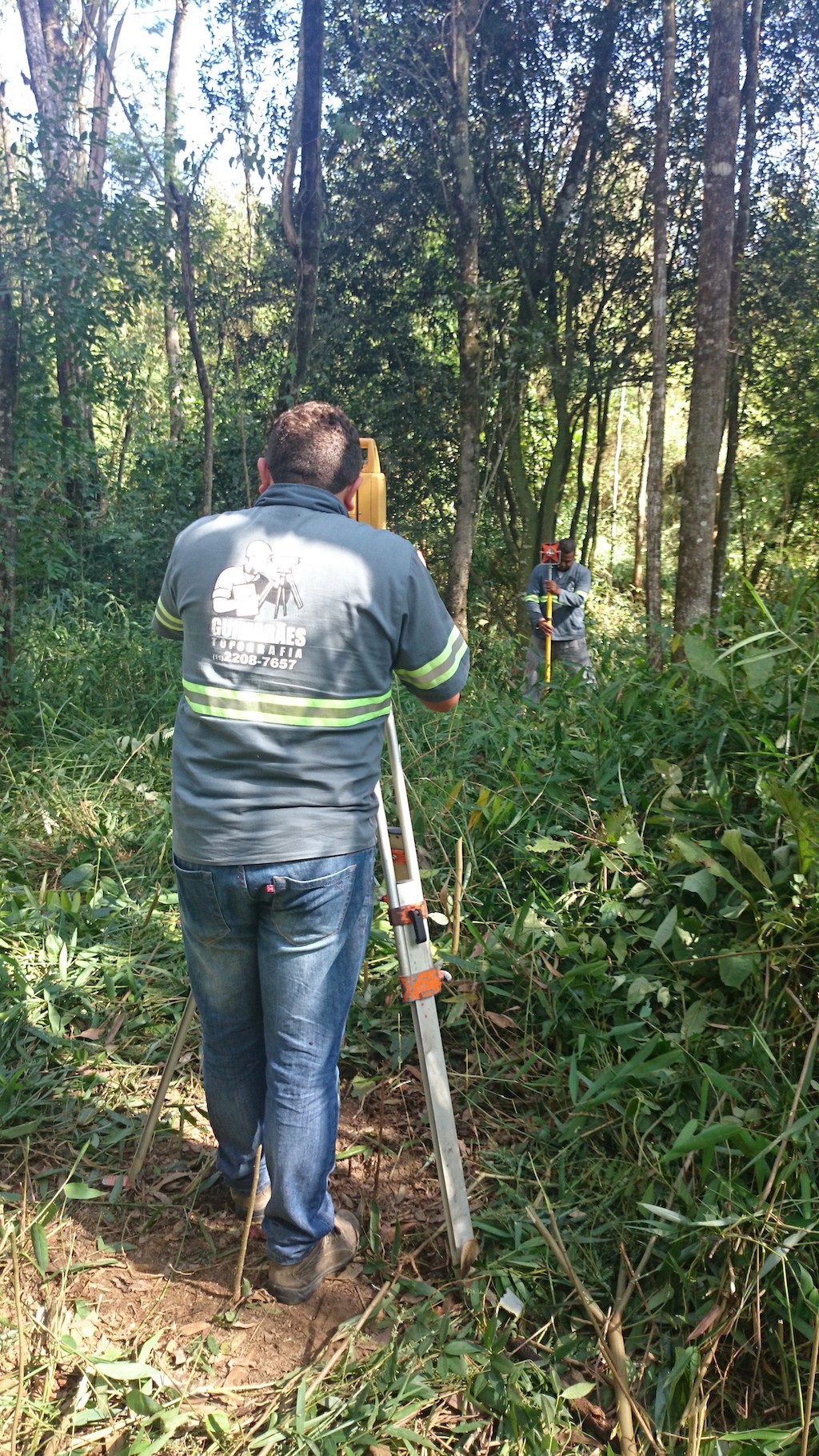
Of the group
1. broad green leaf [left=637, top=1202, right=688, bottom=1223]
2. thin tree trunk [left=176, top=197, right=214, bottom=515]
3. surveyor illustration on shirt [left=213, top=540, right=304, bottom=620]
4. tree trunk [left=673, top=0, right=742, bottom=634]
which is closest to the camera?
surveyor illustration on shirt [left=213, top=540, right=304, bottom=620]

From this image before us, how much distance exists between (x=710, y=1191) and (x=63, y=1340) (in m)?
1.49

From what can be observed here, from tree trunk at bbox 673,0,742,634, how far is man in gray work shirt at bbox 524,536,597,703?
1.20 m

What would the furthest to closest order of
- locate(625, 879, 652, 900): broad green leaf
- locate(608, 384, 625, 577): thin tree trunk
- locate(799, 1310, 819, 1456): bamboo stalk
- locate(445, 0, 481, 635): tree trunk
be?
locate(608, 384, 625, 577): thin tree trunk → locate(445, 0, 481, 635): tree trunk → locate(625, 879, 652, 900): broad green leaf → locate(799, 1310, 819, 1456): bamboo stalk

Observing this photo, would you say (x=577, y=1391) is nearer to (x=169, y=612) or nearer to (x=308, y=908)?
(x=308, y=908)

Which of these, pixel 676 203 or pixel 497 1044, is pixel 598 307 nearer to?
pixel 676 203

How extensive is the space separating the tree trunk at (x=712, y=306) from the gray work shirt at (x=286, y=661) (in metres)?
4.61

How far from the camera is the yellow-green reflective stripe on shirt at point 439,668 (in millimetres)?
2154

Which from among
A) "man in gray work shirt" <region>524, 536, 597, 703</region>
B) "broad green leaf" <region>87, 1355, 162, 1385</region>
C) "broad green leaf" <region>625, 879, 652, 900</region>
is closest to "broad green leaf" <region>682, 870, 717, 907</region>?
"broad green leaf" <region>625, 879, 652, 900</region>

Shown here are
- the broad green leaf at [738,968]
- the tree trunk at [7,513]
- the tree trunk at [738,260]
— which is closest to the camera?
the broad green leaf at [738,968]

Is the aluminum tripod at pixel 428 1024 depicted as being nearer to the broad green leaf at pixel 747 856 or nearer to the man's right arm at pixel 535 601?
the broad green leaf at pixel 747 856

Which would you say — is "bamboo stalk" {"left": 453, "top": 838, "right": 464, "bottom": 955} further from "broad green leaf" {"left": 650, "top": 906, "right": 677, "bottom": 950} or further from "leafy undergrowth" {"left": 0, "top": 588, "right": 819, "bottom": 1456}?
"broad green leaf" {"left": 650, "top": 906, "right": 677, "bottom": 950}

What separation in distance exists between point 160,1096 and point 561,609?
20.0ft

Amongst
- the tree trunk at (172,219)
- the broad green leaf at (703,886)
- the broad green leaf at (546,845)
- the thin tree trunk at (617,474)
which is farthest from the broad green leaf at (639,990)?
the thin tree trunk at (617,474)

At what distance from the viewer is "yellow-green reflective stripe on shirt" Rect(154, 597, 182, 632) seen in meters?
2.30
